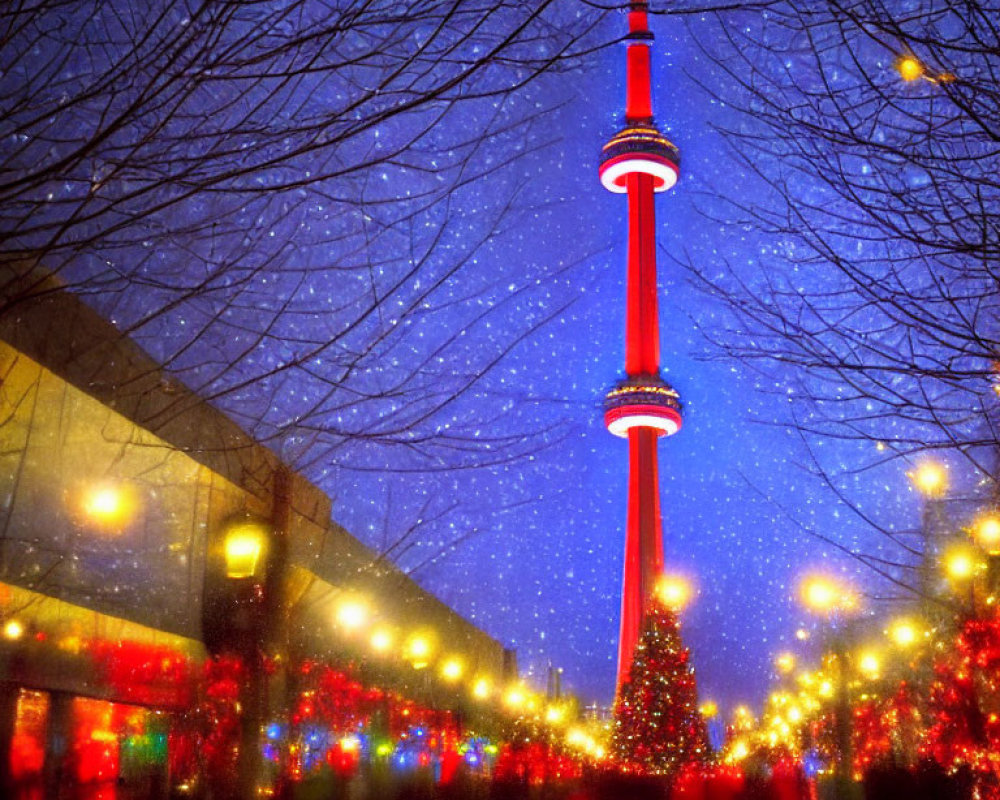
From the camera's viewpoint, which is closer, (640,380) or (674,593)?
(674,593)

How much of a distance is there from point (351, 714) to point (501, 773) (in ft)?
67.8

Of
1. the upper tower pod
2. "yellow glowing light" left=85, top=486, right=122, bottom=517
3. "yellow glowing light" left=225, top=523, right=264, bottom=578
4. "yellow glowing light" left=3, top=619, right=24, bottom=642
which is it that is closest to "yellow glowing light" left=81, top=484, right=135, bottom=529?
"yellow glowing light" left=85, top=486, right=122, bottom=517

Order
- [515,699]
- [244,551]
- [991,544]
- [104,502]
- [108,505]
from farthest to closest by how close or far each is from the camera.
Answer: [515,699]
[991,544]
[108,505]
[104,502]
[244,551]

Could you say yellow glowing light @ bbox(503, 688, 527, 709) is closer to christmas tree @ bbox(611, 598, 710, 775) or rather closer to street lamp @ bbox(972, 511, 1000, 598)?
christmas tree @ bbox(611, 598, 710, 775)

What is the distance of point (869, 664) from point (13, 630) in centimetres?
3151

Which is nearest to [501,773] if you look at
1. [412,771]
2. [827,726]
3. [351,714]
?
→ [412,771]

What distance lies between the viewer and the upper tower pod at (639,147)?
70000 mm

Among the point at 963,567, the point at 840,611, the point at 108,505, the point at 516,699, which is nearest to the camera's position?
the point at 108,505

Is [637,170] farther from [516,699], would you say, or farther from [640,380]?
[516,699]

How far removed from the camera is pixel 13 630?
13.5m

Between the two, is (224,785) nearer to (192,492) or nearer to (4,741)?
(4,741)

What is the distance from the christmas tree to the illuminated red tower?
26.6 m

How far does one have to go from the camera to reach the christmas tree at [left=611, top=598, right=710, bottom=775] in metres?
34.6

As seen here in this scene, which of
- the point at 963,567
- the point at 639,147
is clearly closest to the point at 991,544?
the point at 963,567
